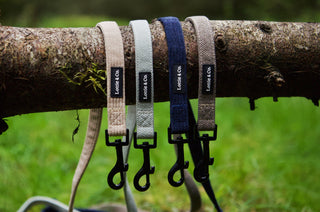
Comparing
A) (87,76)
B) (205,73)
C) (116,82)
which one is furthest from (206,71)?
(87,76)

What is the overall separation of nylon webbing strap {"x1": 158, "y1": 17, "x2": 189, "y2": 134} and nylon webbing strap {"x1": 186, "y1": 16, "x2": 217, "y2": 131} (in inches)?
2.8

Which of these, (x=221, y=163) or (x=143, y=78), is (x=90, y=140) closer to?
(x=143, y=78)

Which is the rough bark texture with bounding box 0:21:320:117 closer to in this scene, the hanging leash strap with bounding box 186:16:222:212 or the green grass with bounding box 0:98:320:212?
the hanging leash strap with bounding box 186:16:222:212

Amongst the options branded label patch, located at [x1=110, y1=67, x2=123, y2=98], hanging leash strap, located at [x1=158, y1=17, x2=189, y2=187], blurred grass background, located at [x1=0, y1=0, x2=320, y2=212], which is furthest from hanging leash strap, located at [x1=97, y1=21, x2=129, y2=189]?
blurred grass background, located at [x1=0, y1=0, x2=320, y2=212]

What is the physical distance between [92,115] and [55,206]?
751 mm

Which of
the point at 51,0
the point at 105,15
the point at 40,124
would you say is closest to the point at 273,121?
the point at 40,124

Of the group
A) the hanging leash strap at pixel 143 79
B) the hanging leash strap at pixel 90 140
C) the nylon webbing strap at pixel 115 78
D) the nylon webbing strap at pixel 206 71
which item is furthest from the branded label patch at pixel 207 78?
the hanging leash strap at pixel 90 140

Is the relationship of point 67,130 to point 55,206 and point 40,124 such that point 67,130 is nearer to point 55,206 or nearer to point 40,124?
point 40,124

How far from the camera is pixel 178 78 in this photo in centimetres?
132

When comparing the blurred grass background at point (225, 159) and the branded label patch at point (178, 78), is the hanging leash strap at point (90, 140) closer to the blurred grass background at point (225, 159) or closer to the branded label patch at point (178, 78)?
the branded label patch at point (178, 78)

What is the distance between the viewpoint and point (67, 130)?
4.46m

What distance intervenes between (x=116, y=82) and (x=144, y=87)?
0.11m

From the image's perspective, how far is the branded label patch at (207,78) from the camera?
1.34m

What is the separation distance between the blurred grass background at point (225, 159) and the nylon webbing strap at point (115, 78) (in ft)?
4.94
